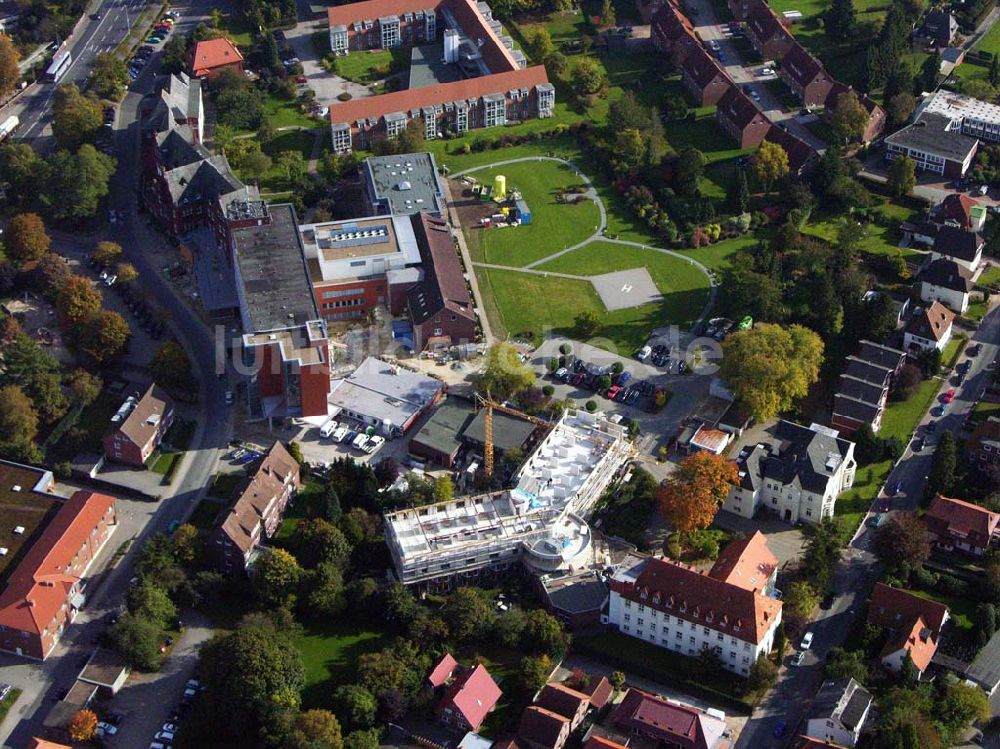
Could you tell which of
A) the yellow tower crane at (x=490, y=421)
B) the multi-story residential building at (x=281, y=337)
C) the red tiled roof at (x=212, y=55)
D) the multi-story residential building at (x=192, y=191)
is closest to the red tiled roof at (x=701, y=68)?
the red tiled roof at (x=212, y=55)

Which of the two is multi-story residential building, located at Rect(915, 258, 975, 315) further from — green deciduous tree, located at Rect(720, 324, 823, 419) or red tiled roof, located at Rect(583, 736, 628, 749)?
red tiled roof, located at Rect(583, 736, 628, 749)

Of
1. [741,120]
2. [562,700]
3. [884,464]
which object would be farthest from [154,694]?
[741,120]

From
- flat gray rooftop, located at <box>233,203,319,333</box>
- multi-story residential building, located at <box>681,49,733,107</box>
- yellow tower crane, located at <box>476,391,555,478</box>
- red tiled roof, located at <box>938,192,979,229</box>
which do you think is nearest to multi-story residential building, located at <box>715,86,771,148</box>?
multi-story residential building, located at <box>681,49,733,107</box>

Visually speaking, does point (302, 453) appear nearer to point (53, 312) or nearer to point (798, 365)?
point (53, 312)

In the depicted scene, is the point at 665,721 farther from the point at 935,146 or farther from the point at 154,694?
the point at 935,146

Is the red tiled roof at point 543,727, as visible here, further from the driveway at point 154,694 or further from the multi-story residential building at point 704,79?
the multi-story residential building at point 704,79

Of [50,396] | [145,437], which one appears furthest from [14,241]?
[145,437]
